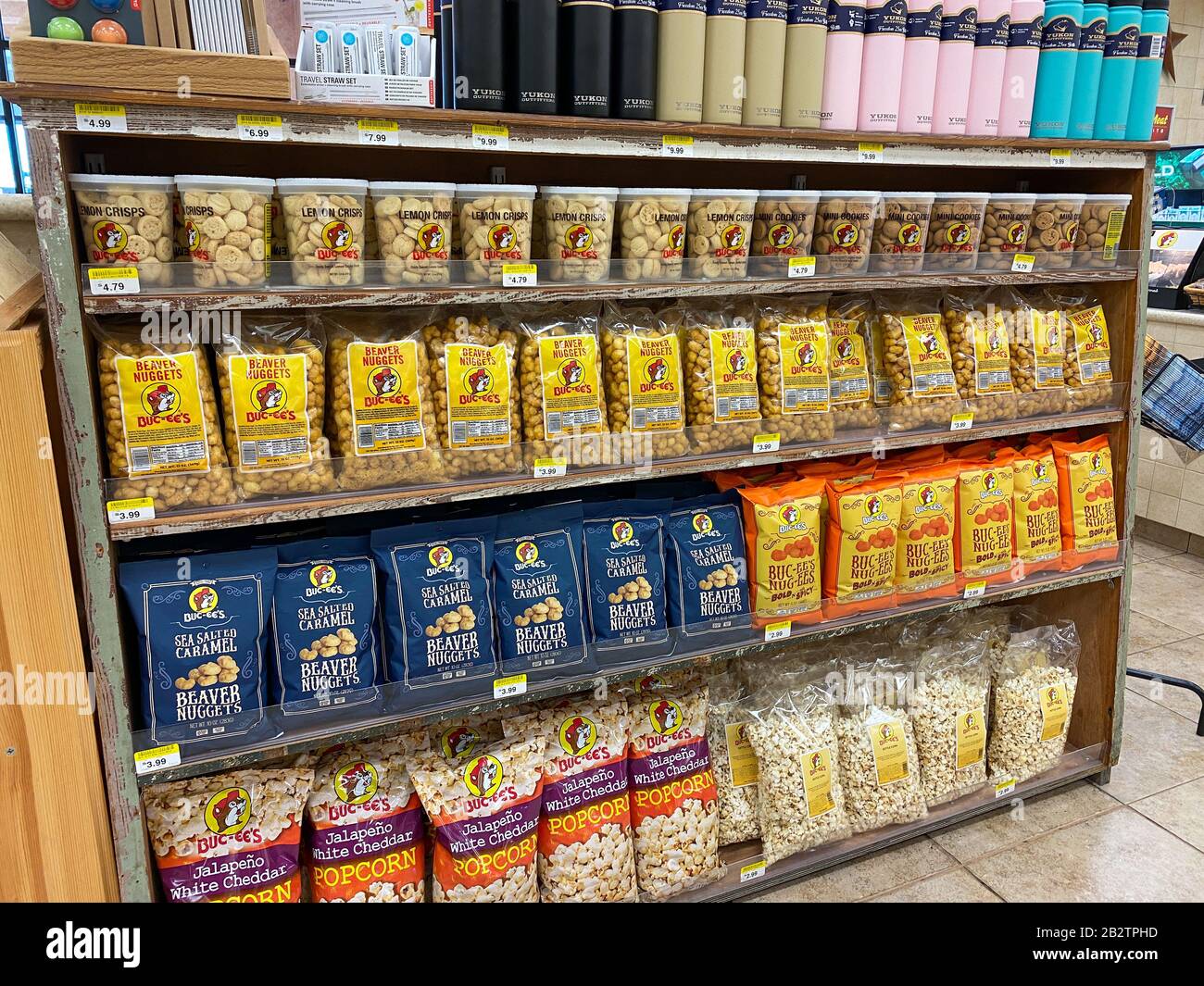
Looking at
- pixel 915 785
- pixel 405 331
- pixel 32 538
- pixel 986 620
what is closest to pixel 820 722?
pixel 915 785

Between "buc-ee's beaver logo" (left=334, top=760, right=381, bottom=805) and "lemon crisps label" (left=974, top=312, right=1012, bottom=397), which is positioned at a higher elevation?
"lemon crisps label" (left=974, top=312, right=1012, bottom=397)

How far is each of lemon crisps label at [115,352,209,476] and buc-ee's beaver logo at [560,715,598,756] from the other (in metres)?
1.01

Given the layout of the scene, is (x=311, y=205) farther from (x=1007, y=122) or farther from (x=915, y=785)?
(x=915, y=785)

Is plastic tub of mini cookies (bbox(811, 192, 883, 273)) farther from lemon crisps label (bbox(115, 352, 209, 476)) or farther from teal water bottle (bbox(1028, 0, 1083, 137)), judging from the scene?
lemon crisps label (bbox(115, 352, 209, 476))

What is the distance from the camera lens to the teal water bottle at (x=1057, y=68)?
2.28 meters

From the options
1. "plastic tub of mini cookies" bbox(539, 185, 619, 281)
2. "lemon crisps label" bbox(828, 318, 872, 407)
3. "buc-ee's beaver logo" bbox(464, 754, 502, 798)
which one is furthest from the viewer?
"lemon crisps label" bbox(828, 318, 872, 407)

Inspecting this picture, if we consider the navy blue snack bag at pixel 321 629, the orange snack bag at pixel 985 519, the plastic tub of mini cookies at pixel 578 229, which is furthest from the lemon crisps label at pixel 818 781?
the plastic tub of mini cookies at pixel 578 229

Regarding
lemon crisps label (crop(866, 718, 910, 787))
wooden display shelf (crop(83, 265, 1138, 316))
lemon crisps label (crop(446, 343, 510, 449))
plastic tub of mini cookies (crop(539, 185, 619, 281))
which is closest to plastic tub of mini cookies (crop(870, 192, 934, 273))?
wooden display shelf (crop(83, 265, 1138, 316))

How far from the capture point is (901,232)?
7.61 ft

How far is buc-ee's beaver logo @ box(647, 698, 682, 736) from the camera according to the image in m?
2.27

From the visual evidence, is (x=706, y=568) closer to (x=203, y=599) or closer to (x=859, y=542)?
(x=859, y=542)

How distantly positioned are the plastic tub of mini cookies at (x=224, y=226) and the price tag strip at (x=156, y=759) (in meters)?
0.88
